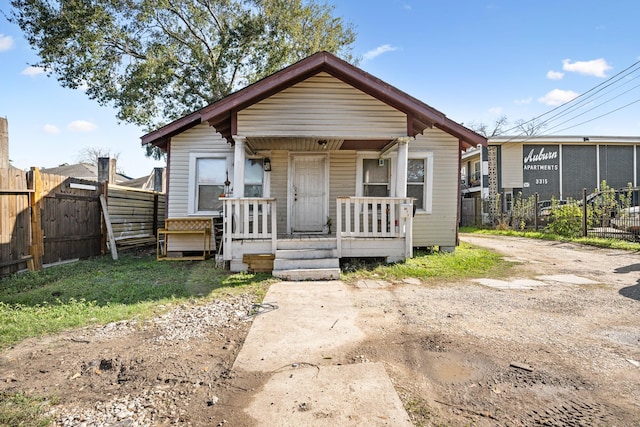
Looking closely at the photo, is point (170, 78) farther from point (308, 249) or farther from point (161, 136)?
point (308, 249)

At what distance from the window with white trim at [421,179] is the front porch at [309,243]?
197 cm

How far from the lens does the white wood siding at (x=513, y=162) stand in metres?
18.0

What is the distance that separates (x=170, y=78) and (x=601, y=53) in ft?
67.8

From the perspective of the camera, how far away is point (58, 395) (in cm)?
223

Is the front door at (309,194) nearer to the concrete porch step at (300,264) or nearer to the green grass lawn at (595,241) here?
the concrete porch step at (300,264)

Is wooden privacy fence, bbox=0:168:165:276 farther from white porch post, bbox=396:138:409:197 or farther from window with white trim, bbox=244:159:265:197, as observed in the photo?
white porch post, bbox=396:138:409:197

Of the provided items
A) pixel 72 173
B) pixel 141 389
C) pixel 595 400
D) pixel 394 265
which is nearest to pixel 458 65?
pixel 394 265

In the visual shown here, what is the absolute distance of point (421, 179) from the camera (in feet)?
27.6

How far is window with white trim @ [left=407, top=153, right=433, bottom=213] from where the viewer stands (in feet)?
27.1

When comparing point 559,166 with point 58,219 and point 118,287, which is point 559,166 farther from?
point 58,219

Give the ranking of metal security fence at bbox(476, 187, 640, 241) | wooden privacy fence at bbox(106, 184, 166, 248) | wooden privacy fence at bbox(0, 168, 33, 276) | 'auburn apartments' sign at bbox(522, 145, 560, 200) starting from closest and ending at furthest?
wooden privacy fence at bbox(0, 168, 33, 276)
wooden privacy fence at bbox(106, 184, 166, 248)
metal security fence at bbox(476, 187, 640, 241)
'auburn apartments' sign at bbox(522, 145, 560, 200)

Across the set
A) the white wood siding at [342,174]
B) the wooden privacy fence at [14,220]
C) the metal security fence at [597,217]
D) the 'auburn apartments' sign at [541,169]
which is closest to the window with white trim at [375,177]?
the white wood siding at [342,174]

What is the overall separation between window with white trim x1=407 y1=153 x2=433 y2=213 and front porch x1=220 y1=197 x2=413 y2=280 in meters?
1.97

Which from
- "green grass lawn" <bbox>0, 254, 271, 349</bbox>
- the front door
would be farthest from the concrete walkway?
the front door
